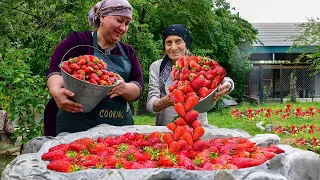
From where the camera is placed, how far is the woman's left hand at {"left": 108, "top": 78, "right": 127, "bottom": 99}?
3.20 meters

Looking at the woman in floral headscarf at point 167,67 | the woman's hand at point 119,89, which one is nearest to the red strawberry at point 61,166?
the woman's hand at point 119,89

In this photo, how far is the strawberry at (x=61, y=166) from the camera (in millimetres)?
2506

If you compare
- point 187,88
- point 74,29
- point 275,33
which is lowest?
point 187,88

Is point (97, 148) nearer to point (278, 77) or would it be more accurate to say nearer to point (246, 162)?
point (246, 162)

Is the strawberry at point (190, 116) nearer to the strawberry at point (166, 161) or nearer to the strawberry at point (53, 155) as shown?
the strawberry at point (166, 161)

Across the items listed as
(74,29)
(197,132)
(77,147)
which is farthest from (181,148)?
(74,29)

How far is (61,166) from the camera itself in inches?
99.2

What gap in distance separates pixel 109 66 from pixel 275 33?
22.2m

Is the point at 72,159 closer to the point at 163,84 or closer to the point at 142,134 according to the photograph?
the point at 142,134

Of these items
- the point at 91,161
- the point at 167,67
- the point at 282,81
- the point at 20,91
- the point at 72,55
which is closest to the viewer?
the point at 91,161

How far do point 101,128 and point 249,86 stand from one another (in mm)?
18341

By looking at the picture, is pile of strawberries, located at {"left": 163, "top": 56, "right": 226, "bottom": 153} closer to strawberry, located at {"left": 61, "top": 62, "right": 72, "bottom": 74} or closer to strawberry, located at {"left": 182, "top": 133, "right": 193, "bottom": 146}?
strawberry, located at {"left": 182, "top": 133, "right": 193, "bottom": 146}

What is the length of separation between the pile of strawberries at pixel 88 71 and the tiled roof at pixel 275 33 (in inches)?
797

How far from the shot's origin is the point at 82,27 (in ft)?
22.9
